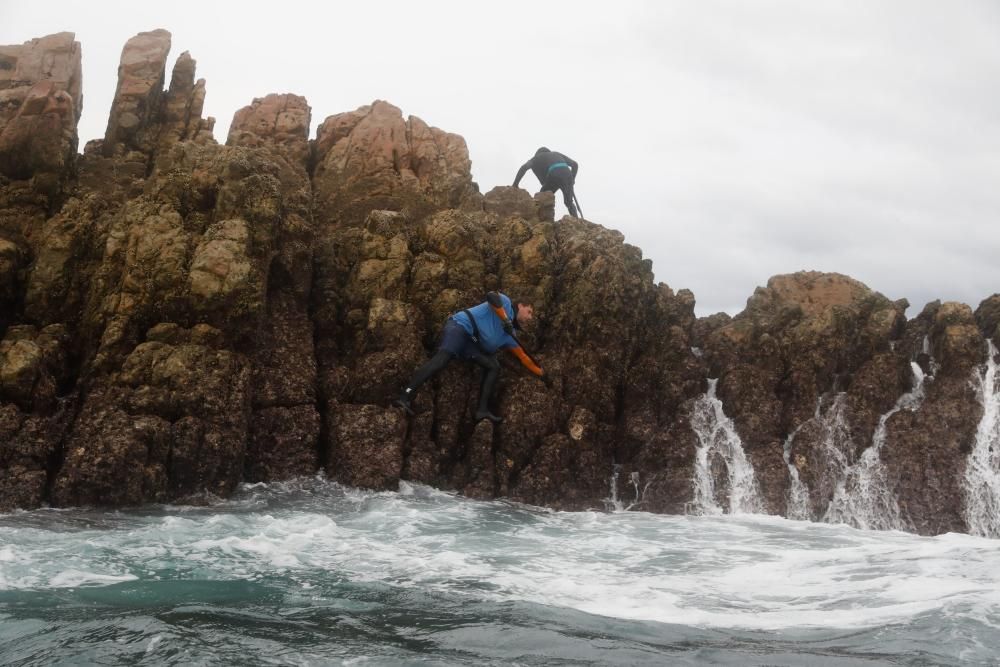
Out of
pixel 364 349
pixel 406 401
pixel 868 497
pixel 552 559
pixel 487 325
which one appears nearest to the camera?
pixel 552 559

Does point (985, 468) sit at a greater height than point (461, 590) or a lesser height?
greater

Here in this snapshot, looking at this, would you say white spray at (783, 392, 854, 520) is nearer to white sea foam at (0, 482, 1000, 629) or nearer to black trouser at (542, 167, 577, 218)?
white sea foam at (0, 482, 1000, 629)

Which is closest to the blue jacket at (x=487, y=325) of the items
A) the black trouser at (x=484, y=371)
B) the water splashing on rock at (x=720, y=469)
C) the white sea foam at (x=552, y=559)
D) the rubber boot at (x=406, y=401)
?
the black trouser at (x=484, y=371)

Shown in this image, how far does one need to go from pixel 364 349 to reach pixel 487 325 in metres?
2.36

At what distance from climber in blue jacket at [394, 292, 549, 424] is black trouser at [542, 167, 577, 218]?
5554 mm

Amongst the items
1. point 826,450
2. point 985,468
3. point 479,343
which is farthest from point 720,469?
point 479,343

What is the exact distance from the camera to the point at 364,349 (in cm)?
1537

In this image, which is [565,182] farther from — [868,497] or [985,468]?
[985,468]

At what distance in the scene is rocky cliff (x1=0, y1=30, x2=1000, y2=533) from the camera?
13008 mm

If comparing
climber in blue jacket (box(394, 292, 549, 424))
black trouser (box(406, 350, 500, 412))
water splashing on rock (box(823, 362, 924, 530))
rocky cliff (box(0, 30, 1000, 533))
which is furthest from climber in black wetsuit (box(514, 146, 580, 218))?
water splashing on rock (box(823, 362, 924, 530))

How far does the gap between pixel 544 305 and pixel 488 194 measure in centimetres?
428

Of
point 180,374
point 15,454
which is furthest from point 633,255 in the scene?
point 15,454

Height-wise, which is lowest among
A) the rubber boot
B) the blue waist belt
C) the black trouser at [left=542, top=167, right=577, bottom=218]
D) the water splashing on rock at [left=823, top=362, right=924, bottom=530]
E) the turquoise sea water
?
the turquoise sea water

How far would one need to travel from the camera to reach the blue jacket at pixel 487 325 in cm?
1491
